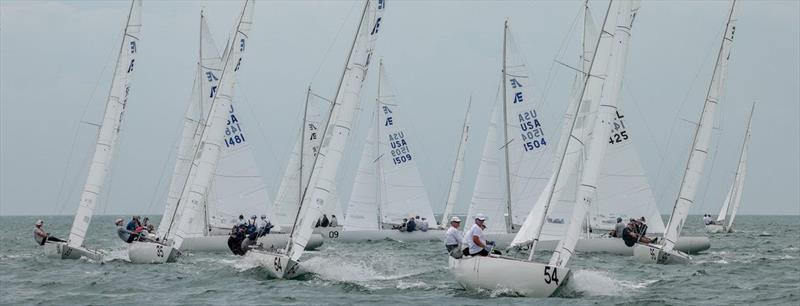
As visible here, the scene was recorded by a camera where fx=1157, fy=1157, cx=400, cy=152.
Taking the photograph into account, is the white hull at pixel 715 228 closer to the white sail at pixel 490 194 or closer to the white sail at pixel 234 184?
the white sail at pixel 490 194

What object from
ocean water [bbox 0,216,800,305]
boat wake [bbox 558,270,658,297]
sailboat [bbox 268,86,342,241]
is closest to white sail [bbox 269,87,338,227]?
sailboat [bbox 268,86,342,241]

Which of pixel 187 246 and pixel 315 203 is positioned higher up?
pixel 315 203

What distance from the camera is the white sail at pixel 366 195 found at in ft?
148

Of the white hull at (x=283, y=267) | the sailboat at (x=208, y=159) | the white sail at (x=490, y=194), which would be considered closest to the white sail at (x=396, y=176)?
the white sail at (x=490, y=194)

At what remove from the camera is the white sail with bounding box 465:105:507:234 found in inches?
1559

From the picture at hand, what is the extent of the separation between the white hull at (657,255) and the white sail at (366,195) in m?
15.5

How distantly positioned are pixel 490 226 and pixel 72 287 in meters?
18.4

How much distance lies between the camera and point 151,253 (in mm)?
30266

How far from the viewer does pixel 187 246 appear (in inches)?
1406

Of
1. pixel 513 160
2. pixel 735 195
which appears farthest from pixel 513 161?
pixel 735 195

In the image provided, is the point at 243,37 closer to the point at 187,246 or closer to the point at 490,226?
the point at 187,246

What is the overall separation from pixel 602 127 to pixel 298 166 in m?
25.7

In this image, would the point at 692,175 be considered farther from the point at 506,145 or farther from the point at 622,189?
the point at 506,145

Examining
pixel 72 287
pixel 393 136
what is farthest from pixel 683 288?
pixel 393 136
